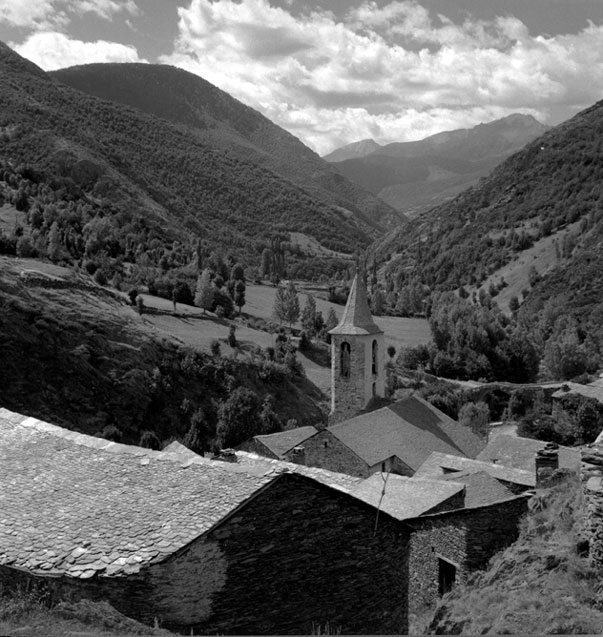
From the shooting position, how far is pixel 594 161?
163000 mm

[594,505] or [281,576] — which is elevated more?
[594,505]

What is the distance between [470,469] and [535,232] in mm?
139552

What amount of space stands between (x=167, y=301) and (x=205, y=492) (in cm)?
6867

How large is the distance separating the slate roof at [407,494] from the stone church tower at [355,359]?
2459 centimetres

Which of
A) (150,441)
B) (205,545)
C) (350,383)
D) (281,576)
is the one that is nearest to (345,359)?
Result: (350,383)

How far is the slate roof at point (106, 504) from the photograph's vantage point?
25.9 feet

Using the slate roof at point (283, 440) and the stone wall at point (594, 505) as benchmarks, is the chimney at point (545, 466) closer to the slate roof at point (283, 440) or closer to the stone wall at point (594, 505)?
the stone wall at point (594, 505)

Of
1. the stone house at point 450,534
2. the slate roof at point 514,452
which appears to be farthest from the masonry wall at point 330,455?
the stone house at point 450,534

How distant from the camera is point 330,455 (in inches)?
1299

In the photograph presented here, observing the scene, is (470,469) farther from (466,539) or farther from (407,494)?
(466,539)

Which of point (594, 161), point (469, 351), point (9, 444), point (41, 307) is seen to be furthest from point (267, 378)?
point (594, 161)

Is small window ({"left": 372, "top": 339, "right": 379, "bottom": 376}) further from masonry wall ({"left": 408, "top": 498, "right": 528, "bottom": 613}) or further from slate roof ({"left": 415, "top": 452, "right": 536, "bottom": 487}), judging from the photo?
masonry wall ({"left": 408, "top": 498, "right": 528, "bottom": 613})

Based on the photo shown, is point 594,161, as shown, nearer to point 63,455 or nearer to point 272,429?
point 272,429

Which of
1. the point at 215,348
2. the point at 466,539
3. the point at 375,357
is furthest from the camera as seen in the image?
the point at 215,348
